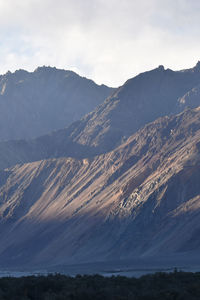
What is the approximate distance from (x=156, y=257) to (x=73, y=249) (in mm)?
32032

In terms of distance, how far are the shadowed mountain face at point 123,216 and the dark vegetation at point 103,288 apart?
291ft

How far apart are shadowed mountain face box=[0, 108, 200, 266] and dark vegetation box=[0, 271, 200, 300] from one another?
3486 inches

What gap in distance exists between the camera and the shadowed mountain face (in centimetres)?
14912

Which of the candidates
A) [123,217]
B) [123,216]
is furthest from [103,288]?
[123,216]

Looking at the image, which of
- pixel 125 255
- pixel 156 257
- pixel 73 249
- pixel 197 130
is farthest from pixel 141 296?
pixel 197 130

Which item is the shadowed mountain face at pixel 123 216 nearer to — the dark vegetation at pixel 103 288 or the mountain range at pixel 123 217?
the mountain range at pixel 123 217

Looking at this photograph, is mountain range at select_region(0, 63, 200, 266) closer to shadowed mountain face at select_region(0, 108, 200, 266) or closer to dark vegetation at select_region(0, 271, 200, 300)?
shadowed mountain face at select_region(0, 108, 200, 266)

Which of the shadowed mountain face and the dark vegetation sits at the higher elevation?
the shadowed mountain face

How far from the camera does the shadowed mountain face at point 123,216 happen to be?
149125 mm

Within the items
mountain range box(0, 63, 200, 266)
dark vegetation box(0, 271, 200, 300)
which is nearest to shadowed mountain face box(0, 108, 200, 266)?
mountain range box(0, 63, 200, 266)

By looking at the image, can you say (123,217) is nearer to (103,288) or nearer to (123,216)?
(123,216)

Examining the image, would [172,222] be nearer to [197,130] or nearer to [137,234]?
[137,234]

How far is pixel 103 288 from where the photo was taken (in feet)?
141

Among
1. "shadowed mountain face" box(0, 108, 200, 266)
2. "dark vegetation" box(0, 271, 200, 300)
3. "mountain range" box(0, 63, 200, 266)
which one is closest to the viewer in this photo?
"dark vegetation" box(0, 271, 200, 300)
